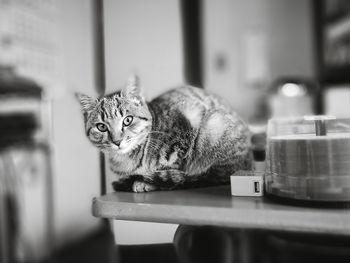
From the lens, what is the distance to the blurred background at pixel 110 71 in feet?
2.52

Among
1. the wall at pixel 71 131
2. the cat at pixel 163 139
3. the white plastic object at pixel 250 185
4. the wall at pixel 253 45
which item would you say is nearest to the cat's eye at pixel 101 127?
the cat at pixel 163 139

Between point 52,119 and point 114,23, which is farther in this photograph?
point 52,119

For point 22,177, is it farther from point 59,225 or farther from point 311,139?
point 311,139

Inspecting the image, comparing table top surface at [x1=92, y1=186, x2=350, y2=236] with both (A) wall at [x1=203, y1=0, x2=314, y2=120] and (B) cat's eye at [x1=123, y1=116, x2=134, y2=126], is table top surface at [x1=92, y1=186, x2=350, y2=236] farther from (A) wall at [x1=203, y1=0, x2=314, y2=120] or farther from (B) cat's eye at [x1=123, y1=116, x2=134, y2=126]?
(A) wall at [x1=203, y1=0, x2=314, y2=120]

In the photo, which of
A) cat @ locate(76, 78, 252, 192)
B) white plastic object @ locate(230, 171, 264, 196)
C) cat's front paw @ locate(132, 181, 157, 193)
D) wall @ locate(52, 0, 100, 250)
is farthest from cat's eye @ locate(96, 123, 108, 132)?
wall @ locate(52, 0, 100, 250)

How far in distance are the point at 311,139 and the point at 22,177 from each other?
5.37 ft

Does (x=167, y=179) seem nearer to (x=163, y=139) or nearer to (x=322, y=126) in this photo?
(x=163, y=139)

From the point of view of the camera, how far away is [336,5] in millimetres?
2402

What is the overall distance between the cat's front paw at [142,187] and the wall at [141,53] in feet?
0.21

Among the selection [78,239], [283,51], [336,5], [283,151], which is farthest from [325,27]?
[283,151]

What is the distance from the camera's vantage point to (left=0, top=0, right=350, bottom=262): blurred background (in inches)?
30.3

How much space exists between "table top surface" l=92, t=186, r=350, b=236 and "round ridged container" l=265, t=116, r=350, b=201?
24 mm

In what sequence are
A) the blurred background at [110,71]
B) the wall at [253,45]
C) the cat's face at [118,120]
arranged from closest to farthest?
1. the cat's face at [118,120]
2. the blurred background at [110,71]
3. the wall at [253,45]

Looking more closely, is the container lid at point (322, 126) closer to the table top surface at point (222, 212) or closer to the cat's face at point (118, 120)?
the table top surface at point (222, 212)
